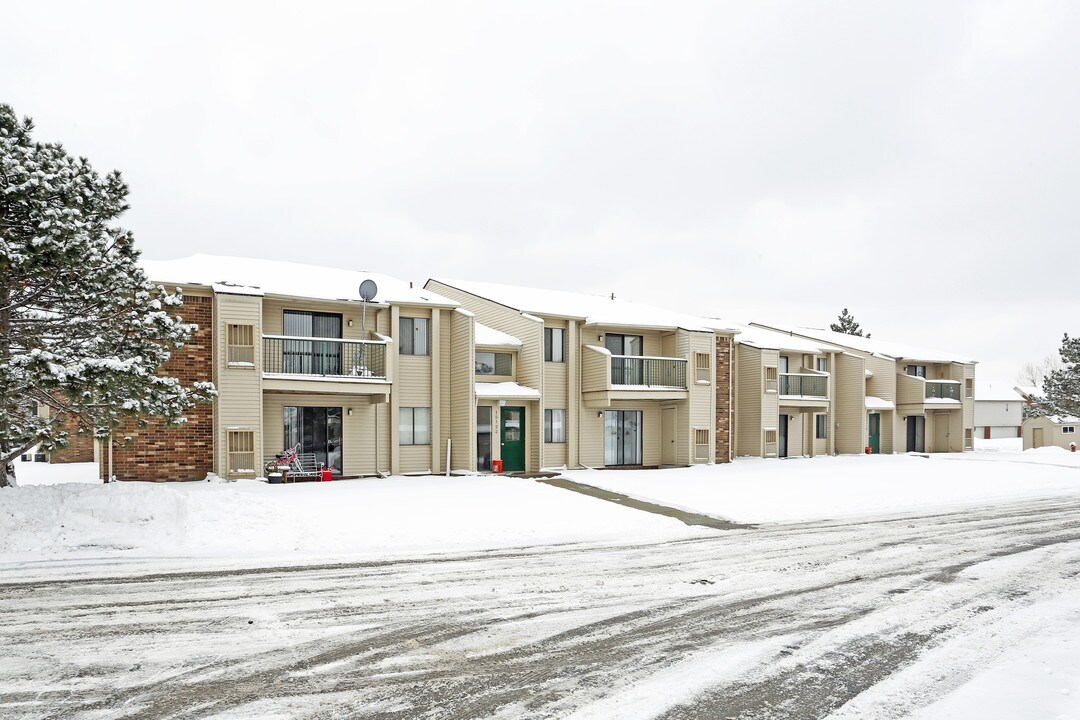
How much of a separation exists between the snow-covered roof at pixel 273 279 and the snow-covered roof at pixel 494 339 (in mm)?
1907

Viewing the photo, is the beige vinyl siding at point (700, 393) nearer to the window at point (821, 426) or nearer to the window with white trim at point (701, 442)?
the window with white trim at point (701, 442)

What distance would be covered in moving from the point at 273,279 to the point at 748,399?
20915mm

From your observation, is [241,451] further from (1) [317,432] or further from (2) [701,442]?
(2) [701,442]

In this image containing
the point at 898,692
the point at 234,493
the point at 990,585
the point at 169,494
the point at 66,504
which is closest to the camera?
the point at 898,692

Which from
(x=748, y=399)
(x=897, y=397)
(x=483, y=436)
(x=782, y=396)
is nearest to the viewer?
(x=483, y=436)

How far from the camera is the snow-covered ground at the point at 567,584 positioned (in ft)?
20.6

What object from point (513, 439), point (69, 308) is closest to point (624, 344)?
point (513, 439)

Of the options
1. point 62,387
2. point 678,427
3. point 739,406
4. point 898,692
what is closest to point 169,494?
point 62,387

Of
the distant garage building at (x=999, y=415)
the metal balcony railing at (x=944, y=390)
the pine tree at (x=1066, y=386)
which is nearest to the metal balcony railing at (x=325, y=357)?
the metal balcony railing at (x=944, y=390)

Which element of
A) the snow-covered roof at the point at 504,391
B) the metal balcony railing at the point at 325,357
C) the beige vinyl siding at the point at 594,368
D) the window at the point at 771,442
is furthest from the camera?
the window at the point at 771,442

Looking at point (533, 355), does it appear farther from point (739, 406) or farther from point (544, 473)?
point (739, 406)

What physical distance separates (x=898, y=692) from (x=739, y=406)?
94.5 feet

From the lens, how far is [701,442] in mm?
28703

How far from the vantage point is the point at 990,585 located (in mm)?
9797
